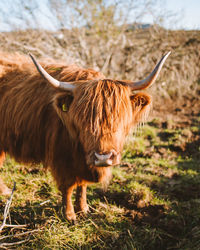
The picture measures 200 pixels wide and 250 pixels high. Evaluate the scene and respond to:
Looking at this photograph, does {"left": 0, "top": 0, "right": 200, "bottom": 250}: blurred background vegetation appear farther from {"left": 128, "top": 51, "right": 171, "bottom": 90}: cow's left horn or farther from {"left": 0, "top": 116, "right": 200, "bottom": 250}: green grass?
{"left": 128, "top": 51, "right": 171, "bottom": 90}: cow's left horn

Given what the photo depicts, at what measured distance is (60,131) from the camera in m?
2.31

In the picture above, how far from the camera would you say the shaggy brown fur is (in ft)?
6.25

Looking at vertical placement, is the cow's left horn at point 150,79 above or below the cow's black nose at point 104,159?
above

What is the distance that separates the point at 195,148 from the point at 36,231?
11.9 ft

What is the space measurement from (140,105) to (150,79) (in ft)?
1.09

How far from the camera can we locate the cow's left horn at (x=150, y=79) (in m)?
1.85

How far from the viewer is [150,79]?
193cm

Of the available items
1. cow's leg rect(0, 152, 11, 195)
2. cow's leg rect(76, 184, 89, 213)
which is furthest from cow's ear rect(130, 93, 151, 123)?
cow's leg rect(0, 152, 11, 195)

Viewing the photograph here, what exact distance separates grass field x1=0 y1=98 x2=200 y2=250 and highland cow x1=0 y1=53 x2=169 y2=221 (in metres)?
0.29

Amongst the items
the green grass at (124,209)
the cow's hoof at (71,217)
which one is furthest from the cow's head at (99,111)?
the cow's hoof at (71,217)

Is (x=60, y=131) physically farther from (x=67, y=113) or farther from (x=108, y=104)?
(x=108, y=104)

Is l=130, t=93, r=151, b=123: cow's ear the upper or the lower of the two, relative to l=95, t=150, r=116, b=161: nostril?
upper

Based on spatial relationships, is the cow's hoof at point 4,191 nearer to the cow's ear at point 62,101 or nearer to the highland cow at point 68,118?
the highland cow at point 68,118

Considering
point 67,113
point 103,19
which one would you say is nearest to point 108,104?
point 67,113
